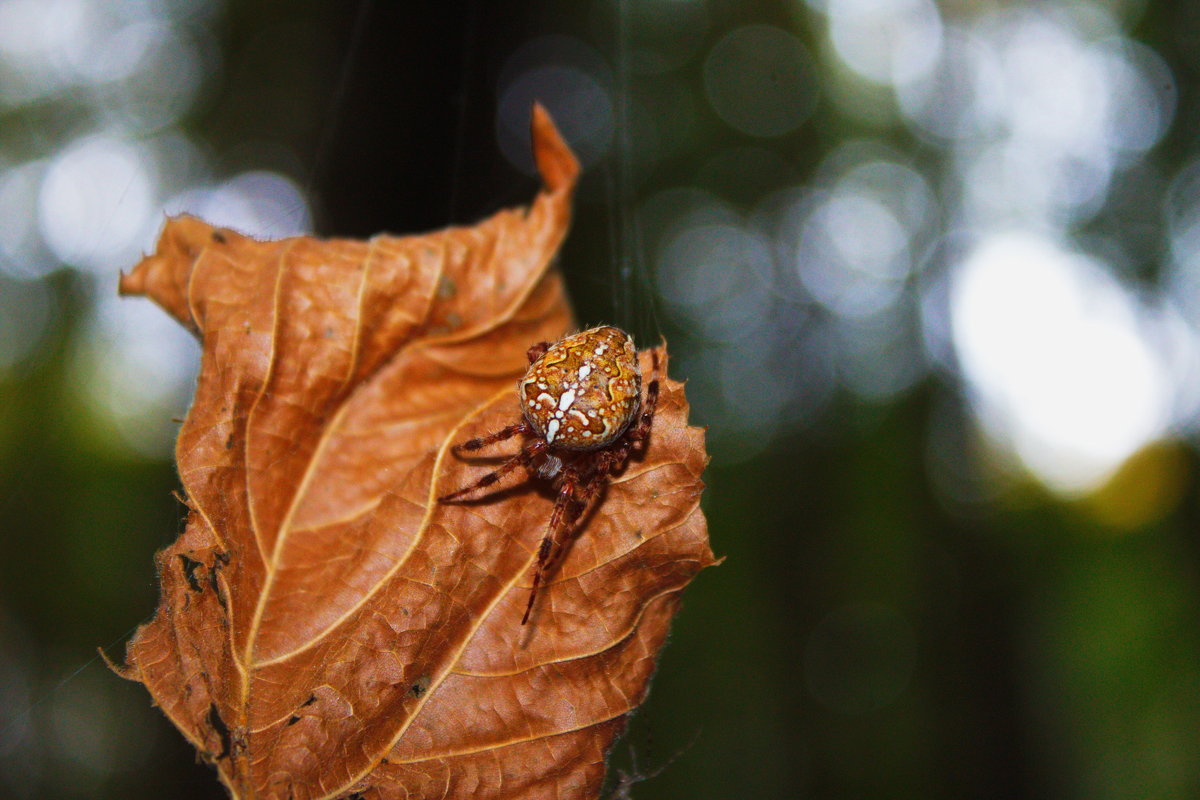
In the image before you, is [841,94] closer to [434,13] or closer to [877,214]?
[877,214]

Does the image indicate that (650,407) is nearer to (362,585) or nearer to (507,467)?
(507,467)

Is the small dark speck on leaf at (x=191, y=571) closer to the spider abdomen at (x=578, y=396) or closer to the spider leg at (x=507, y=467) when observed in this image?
the spider leg at (x=507, y=467)

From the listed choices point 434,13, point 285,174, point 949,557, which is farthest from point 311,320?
point 949,557

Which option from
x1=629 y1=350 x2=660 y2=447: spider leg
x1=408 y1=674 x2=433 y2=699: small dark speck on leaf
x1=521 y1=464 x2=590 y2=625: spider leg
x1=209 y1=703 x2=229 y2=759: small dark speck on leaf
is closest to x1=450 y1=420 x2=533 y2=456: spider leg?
x1=521 y1=464 x2=590 y2=625: spider leg

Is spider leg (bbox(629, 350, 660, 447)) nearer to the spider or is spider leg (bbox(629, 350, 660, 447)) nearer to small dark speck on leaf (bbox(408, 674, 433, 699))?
the spider

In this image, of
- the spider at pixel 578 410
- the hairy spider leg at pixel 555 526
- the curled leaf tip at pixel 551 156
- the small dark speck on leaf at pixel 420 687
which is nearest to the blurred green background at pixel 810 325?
the curled leaf tip at pixel 551 156

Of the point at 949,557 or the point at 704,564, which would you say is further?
the point at 949,557

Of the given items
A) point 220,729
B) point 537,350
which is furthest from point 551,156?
point 220,729
